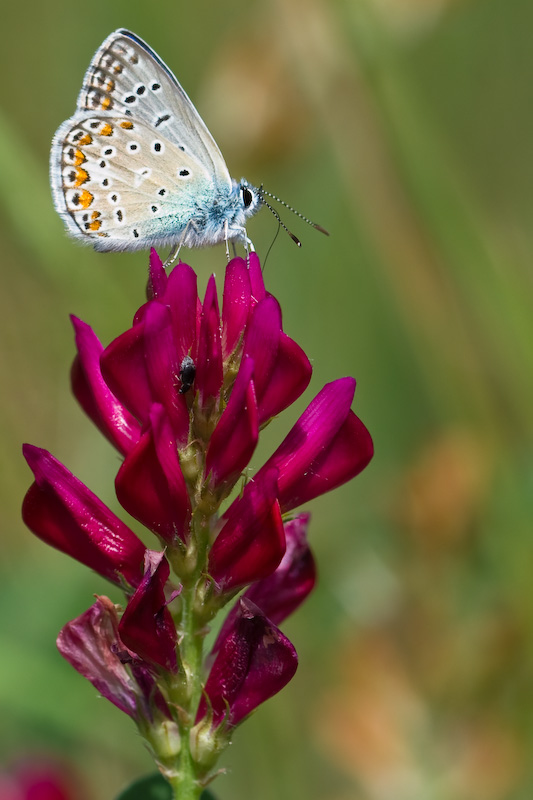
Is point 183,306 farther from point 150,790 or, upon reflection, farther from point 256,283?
point 150,790

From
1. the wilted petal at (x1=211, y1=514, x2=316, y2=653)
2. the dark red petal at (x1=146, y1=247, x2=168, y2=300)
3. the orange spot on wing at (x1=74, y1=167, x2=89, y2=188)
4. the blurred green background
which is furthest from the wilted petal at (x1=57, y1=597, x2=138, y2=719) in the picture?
the blurred green background

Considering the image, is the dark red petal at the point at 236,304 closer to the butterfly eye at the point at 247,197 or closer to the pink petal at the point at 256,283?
the pink petal at the point at 256,283

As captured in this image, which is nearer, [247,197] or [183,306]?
[183,306]

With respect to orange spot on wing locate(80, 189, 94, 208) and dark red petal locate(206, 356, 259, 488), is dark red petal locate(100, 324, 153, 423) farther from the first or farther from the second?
orange spot on wing locate(80, 189, 94, 208)

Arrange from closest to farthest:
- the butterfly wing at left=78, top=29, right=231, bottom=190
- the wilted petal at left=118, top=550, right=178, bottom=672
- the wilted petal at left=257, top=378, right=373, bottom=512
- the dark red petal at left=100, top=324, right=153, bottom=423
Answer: the wilted petal at left=118, top=550, right=178, bottom=672
the dark red petal at left=100, top=324, right=153, bottom=423
the wilted petal at left=257, top=378, right=373, bottom=512
the butterfly wing at left=78, top=29, right=231, bottom=190

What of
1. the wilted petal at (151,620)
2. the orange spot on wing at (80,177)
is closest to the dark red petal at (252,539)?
the wilted petal at (151,620)

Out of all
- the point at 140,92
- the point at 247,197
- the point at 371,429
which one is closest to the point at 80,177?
the point at 140,92

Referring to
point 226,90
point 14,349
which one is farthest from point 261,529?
point 14,349
